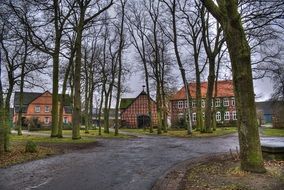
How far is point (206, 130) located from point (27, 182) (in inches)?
1024

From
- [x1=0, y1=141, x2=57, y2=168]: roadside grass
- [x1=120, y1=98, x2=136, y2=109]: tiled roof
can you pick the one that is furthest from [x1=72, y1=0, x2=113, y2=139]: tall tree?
[x1=120, y1=98, x2=136, y2=109]: tiled roof

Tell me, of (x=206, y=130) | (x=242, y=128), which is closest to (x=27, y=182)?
(x=242, y=128)

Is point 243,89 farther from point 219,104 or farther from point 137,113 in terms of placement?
point 219,104

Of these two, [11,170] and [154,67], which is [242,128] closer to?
[11,170]

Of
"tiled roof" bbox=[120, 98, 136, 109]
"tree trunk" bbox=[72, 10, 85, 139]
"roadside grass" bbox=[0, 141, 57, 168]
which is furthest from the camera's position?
"tiled roof" bbox=[120, 98, 136, 109]

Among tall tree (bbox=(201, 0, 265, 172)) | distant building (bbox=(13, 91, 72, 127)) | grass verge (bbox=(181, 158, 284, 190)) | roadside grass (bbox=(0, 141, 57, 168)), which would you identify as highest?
distant building (bbox=(13, 91, 72, 127))

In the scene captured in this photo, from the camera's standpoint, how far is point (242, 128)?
9484 millimetres

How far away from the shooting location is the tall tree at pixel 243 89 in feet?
30.2

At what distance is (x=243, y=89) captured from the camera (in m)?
9.46

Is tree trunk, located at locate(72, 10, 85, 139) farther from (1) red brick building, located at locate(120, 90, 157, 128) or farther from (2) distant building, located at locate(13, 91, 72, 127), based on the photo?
(2) distant building, located at locate(13, 91, 72, 127)

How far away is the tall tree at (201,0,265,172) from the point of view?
9.21m

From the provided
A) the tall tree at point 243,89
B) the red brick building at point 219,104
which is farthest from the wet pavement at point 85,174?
the red brick building at point 219,104

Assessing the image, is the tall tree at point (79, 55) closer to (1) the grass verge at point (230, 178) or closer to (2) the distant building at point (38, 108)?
(1) the grass verge at point (230, 178)

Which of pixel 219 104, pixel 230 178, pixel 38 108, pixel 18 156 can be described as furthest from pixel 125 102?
pixel 230 178
